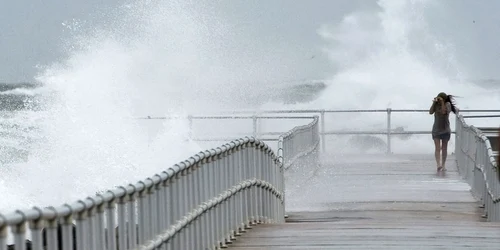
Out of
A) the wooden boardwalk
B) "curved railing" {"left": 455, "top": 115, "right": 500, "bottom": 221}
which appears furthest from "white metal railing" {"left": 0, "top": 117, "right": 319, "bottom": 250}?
"curved railing" {"left": 455, "top": 115, "right": 500, "bottom": 221}

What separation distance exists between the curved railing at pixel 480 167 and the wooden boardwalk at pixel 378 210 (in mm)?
233

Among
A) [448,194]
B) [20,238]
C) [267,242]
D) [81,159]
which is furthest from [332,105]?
[20,238]

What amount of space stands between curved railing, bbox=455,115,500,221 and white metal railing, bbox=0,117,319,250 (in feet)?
8.20

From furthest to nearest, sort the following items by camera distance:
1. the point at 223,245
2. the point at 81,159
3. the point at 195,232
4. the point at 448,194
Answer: the point at 81,159
the point at 448,194
the point at 223,245
the point at 195,232

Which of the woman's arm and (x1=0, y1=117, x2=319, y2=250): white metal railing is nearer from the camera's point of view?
(x1=0, y1=117, x2=319, y2=250): white metal railing

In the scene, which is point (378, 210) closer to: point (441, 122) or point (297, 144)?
point (297, 144)

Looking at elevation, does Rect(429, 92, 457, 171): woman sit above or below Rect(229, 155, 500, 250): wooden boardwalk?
above

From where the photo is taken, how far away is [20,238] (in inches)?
248

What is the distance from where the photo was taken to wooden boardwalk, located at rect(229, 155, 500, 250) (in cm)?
1228

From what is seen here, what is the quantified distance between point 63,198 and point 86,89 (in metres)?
18.2

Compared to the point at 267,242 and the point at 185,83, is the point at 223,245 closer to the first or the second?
the point at 267,242

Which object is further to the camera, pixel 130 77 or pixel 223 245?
pixel 130 77

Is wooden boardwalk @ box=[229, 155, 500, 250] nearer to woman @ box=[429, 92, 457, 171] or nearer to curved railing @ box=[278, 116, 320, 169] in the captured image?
curved railing @ box=[278, 116, 320, 169]

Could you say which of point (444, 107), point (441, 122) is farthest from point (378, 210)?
point (444, 107)
